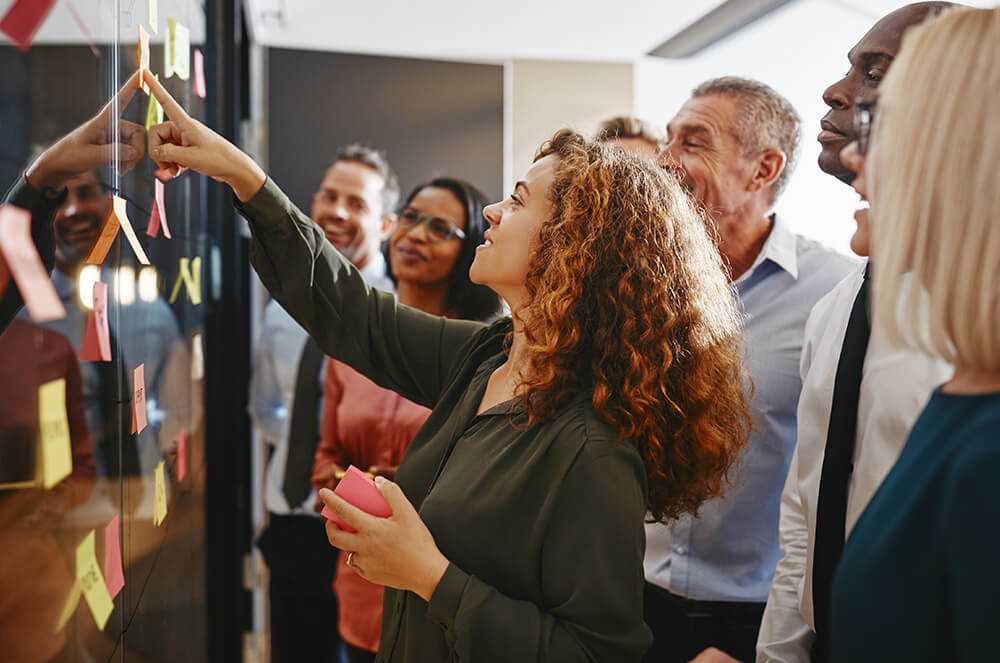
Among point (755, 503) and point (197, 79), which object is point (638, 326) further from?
point (197, 79)

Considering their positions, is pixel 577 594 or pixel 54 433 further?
pixel 577 594

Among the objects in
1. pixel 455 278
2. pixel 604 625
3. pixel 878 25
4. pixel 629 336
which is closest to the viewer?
pixel 604 625

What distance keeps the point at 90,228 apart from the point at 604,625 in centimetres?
78

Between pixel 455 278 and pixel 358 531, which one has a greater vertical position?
pixel 455 278

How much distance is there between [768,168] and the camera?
1.81 m

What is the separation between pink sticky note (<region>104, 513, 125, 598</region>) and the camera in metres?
0.91

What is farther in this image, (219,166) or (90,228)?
(219,166)

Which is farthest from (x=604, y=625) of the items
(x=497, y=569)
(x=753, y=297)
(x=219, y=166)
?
(x=753, y=297)

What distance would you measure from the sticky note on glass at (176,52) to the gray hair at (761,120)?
1.14 meters

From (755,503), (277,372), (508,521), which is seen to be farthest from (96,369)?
(277,372)

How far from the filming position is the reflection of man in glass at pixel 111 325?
0.71m

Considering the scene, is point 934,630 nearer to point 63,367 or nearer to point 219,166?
point 63,367

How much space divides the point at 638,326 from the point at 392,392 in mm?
1194

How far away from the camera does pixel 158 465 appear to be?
1295mm
